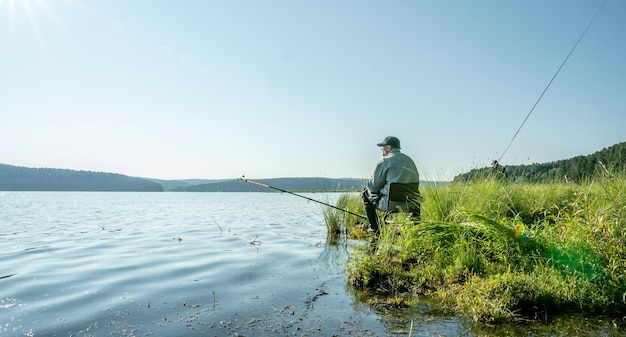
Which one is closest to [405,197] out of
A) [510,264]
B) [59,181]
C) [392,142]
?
[392,142]

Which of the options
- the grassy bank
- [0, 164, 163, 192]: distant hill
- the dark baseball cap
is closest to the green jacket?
the dark baseball cap

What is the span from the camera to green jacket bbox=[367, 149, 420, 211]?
25.9 ft

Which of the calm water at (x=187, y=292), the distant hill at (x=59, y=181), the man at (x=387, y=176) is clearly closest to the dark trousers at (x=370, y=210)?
the man at (x=387, y=176)

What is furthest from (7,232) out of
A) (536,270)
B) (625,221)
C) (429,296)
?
(625,221)

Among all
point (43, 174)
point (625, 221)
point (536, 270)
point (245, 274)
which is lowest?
point (245, 274)

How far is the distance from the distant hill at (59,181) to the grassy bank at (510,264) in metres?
145

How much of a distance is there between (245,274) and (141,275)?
1.65m

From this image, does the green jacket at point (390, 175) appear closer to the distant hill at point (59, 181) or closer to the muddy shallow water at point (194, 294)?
the muddy shallow water at point (194, 294)

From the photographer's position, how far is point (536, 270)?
429cm

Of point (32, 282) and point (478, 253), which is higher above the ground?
point (478, 253)

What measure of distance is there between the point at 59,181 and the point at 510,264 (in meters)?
149

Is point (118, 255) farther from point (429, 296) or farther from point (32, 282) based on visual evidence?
point (429, 296)

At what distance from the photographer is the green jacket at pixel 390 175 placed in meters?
7.90

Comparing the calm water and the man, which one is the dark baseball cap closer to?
the man
